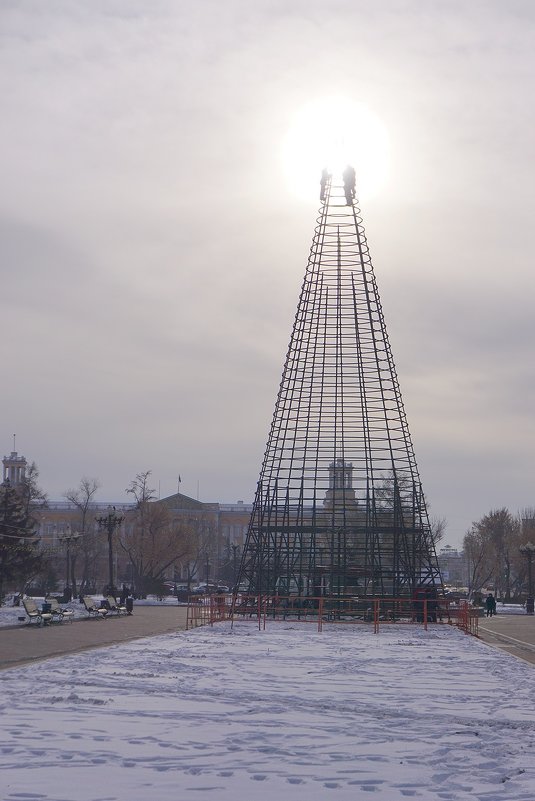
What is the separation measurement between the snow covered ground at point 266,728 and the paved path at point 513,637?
4.29 meters

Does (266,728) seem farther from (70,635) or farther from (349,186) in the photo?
(349,186)

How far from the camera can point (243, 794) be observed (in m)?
8.87

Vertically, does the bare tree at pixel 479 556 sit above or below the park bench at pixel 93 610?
above

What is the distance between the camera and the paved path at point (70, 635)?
21.1 metres

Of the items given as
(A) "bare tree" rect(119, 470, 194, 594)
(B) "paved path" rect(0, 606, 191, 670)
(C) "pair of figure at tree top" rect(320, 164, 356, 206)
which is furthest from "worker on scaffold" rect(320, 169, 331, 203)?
(A) "bare tree" rect(119, 470, 194, 594)

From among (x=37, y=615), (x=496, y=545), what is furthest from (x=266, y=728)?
(x=496, y=545)

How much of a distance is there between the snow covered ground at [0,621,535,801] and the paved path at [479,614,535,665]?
4.29 meters

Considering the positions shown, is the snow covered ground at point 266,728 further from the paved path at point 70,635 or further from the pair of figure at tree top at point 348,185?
the pair of figure at tree top at point 348,185

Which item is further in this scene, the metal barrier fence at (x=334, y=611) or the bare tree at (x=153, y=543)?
the bare tree at (x=153, y=543)

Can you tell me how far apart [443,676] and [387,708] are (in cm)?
400

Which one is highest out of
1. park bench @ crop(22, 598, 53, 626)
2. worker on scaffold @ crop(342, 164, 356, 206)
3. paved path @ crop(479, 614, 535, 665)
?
worker on scaffold @ crop(342, 164, 356, 206)

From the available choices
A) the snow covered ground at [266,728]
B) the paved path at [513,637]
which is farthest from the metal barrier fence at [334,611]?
the snow covered ground at [266,728]

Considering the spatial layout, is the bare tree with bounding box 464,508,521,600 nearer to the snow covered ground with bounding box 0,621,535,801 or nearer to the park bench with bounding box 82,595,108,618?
the park bench with bounding box 82,595,108,618

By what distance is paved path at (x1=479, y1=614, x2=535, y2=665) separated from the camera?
79.5 feet
